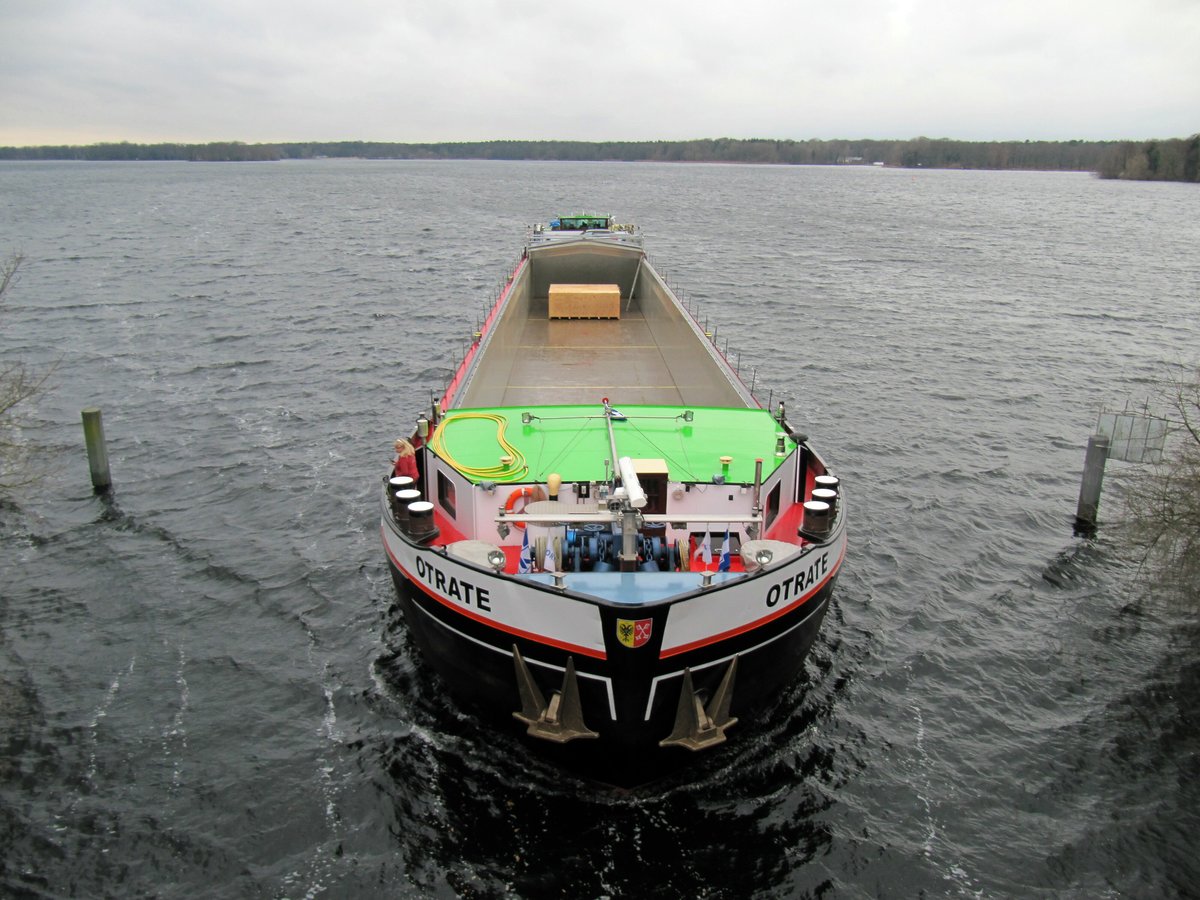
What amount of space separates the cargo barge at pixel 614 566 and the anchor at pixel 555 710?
0.03 metres

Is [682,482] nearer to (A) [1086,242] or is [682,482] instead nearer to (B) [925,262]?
(B) [925,262]

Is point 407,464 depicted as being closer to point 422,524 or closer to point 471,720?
point 422,524

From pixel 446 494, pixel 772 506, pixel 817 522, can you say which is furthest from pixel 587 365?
pixel 817 522

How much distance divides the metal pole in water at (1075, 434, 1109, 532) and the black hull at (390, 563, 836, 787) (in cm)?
1278

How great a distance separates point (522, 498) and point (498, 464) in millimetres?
1261

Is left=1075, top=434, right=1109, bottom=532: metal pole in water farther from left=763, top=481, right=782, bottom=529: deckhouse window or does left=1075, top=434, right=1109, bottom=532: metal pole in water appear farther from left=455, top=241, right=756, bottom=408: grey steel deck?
left=763, top=481, right=782, bottom=529: deckhouse window

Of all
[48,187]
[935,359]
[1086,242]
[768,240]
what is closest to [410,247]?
[768,240]

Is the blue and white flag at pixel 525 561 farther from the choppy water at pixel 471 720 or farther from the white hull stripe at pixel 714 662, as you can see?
the choppy water at pixel 471 720

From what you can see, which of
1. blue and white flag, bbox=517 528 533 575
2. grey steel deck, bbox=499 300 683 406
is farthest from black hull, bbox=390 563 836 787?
grey steel deck, bbox=499 300 683 406

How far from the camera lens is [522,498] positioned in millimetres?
15734

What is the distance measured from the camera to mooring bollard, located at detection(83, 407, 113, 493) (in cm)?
2584

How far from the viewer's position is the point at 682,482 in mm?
16094

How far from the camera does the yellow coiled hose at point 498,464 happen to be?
1633cm

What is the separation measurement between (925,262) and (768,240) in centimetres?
1776
